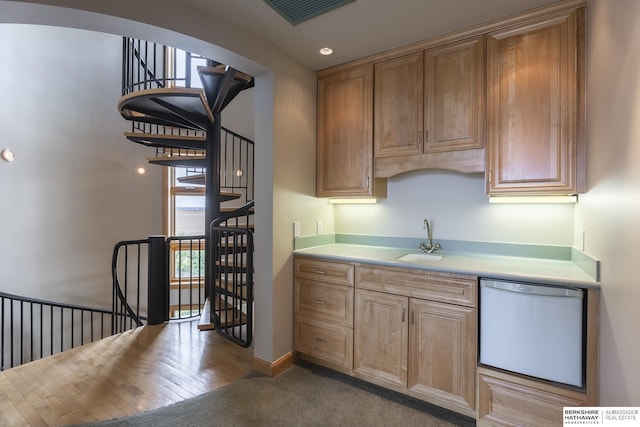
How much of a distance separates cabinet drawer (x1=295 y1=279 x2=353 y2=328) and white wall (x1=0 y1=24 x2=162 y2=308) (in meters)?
3.72

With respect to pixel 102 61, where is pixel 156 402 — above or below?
below

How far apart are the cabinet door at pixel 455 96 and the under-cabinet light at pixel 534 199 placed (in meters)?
0.44

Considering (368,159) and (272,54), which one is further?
(368,159)

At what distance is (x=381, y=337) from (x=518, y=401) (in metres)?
0.86

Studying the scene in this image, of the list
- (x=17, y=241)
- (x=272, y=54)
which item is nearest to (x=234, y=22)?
(x=272, y=54)

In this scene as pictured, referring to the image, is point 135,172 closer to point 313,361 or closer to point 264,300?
point 264,300

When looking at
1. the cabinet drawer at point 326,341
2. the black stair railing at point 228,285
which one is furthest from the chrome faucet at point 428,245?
the black stair railing at point 228,285

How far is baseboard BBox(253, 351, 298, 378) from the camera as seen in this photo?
242 cm

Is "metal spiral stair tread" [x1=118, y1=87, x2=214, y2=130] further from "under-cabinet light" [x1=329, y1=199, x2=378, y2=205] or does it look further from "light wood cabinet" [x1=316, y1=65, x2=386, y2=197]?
"under-cabinet light" [x1=329, y1=199, x2=378, y2=205]

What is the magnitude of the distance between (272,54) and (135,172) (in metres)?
3.80

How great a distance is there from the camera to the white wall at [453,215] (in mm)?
2168

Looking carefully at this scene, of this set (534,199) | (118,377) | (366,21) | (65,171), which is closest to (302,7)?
(366,21)

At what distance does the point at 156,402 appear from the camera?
2072 millimetres

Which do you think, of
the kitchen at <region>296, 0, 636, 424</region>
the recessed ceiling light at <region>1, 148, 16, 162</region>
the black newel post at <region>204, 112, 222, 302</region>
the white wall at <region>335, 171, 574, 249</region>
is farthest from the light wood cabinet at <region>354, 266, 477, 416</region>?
the recessed ceiling light at <region>1, 148, 16, 162</region>
